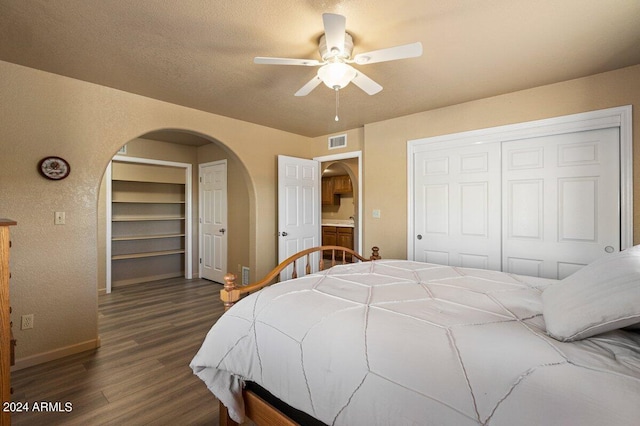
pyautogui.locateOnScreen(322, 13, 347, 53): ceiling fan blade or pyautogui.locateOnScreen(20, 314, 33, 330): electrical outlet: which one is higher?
pyautogui.locateOnScreen(322, 13, 347, 53): ceiling fan blade

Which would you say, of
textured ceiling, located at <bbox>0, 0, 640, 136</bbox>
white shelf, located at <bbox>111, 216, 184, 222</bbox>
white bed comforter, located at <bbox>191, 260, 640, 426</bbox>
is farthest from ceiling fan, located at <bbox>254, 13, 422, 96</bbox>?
white shelf, located at <bbox>111, 216, 184, 222</bbox>

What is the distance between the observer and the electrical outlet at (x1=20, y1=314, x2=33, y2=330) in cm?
239

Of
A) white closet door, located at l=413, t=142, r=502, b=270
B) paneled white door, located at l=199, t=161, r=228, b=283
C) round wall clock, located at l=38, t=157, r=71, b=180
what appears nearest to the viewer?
round wall clock, located at l=38, t=157, r=71, b=180

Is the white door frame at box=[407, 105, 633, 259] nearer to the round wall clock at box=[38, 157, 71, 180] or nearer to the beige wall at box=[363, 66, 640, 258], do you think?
the beige wall at box=[363, 66, 640, 258]

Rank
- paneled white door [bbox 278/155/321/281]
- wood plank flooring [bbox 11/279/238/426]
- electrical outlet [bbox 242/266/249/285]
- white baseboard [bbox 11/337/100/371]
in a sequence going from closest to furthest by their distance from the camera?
wood plank flooring [bbox 11/279/238/426] < white baseboard [bbox 11/337/100/371] < paneled white door [bbox 278/155/321/281] < electrical outlet [bbox 242/266/249/285]

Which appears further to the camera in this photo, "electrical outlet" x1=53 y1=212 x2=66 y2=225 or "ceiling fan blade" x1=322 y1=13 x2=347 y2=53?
"electrical outlet" x1=53 y1=212 x2=66 y2=225

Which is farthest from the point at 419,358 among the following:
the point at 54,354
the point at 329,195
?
the point at 329,195

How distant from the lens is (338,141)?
174 inches

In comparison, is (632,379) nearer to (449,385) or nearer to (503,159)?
(449,385)

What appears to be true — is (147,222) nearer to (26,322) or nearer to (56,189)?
(56,189)

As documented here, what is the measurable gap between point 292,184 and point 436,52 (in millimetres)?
2551

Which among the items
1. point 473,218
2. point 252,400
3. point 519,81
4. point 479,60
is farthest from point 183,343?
point 519,81

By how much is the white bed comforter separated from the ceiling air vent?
117 inches

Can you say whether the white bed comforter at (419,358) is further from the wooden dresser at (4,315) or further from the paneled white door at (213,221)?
the paneled white door at (213,221)
